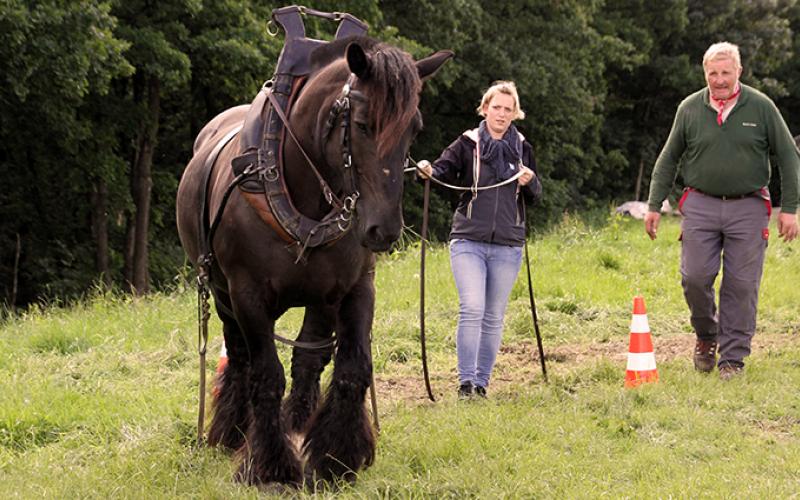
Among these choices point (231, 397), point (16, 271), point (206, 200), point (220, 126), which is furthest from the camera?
point (16, 271)

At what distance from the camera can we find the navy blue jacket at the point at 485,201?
6.50 m

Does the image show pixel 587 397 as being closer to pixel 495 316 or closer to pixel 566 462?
pixel 495 316

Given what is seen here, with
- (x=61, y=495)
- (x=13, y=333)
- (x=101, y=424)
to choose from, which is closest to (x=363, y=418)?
(x=61, y=495)

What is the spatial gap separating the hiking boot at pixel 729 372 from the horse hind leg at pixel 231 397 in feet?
11.5

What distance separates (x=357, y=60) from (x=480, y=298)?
2.97 metres

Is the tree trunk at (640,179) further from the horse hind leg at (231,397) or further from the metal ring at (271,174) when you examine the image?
the metal ring at (271,174)

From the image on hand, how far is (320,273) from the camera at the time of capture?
4.40 metres

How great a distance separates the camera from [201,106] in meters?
22.6

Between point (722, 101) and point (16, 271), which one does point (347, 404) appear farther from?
point (16, 271)

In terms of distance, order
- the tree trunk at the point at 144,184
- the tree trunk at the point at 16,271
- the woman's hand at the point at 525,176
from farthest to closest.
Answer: the tree trunk at the point at 16,271, the tree trunk at the point at 144,184, the woman's hand at the point at 525,176

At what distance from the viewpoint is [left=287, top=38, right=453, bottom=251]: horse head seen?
3.78 m

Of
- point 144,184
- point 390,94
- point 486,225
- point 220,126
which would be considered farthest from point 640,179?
point 390,94

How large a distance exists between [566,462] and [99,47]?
41.2 feet

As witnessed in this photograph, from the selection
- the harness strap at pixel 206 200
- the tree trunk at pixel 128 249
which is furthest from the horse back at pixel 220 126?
the tree trunk at pixel 128 249
